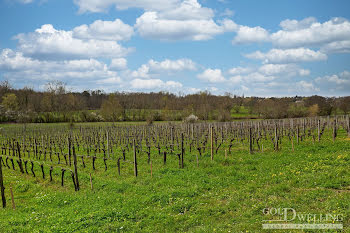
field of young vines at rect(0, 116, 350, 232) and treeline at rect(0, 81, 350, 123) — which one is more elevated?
treeline at rect(0, 81, 350, 123)

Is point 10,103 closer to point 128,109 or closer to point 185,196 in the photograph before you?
point 128,109

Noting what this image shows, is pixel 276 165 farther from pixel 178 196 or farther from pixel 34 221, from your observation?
pixel 34 221

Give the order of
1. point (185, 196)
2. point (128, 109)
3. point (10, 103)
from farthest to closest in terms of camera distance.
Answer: point (128, 109), point (10, 103), point (185, 196)

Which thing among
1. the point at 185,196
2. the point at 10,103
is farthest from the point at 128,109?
the point at 185,196

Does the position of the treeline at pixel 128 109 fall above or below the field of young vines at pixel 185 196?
above

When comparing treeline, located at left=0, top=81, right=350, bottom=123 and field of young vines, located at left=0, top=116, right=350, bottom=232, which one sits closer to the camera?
field of young vines, located at left=0, top=116, right=350, bottom=232

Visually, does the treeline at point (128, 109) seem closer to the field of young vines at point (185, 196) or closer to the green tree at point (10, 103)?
the green tree at point (10, 103)

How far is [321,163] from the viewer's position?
1204 cm

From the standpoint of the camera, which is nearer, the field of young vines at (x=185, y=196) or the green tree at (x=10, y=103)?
the field of young vines at (x=185, y=196)

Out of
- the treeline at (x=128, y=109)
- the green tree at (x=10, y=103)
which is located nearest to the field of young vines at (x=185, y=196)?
the treeline at (x=128, y=109)

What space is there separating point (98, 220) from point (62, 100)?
65.6 meters

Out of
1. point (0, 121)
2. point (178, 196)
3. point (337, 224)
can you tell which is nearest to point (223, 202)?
point (178, 196)

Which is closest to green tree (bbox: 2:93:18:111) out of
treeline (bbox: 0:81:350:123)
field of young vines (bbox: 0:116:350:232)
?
treeline (bbox: 0:81:350:123)

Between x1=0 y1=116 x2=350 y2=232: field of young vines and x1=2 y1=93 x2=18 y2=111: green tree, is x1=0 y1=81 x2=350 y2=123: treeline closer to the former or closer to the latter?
x1=2 y1=93 x2=18 y2=111: green tree
